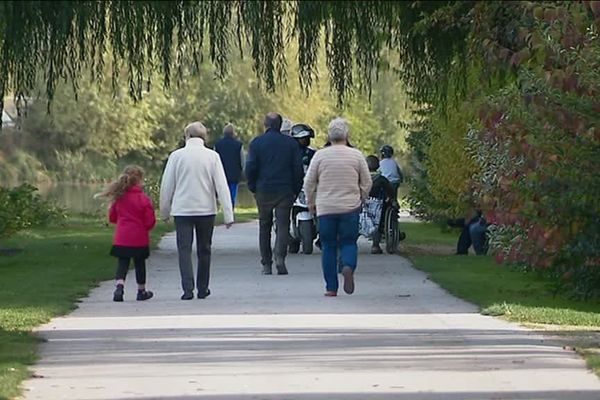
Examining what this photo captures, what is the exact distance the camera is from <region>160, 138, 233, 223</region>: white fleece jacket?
16062mm

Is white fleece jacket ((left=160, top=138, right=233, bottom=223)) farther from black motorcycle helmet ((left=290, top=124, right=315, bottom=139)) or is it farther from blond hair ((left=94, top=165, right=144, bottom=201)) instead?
black motorcycle helmet ((left=290, top=124, right=315, bottom=139))

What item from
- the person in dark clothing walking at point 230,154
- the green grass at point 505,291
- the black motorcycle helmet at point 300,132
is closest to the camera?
the green grass at point 505,291

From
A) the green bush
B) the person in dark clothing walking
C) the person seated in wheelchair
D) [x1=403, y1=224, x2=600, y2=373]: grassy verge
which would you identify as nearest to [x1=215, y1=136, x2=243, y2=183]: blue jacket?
the person in dark clothing walking

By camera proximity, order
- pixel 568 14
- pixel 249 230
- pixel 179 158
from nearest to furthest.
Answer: pixel 568 14
pixel 179 158
pixel 249 230

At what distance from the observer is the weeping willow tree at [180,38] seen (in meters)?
7.64

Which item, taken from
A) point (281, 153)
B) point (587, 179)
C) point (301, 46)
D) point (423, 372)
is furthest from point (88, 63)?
point (281, 153)

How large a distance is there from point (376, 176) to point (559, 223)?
9091mm

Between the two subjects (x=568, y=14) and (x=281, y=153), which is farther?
(x=281, y=153)

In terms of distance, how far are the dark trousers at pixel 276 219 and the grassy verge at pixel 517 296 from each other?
1812mm

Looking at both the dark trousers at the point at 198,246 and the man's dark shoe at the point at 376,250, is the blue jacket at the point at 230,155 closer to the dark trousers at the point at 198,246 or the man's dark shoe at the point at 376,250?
the man's dark shoe at the point at 376,250

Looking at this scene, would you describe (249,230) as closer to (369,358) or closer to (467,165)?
(467,165)

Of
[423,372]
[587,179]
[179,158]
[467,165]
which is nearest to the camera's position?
[423,372]

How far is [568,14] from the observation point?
12734mm

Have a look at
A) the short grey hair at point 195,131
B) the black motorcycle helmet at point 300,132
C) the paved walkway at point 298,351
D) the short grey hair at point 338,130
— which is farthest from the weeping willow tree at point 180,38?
the black motorcycle helmet at point 300,132
